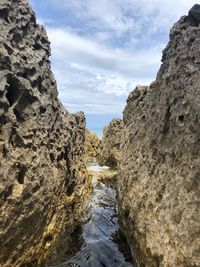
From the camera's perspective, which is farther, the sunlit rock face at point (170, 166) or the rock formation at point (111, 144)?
the rock formation at point (111, 144)

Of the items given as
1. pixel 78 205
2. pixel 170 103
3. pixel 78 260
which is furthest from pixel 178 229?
pixel 78 205

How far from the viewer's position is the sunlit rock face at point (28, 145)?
915 cm

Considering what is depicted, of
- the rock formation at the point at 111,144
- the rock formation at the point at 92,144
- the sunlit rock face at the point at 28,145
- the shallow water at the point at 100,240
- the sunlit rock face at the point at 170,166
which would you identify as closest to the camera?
the sunlit rock face at the point at 170,166

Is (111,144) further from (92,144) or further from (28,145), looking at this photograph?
(28,145)

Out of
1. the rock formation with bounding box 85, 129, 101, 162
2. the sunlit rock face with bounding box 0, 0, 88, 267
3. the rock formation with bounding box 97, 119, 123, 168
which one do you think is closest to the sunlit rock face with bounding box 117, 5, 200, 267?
the sunlit rock face with bounding box 0, 0, 88, 267

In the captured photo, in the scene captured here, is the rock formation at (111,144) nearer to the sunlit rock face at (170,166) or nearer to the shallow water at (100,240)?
the shallow water at (100,240)

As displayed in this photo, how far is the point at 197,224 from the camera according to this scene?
725 cm

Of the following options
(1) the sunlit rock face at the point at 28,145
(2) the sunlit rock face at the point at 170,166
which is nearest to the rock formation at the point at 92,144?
(2) the sunlit rock face at the point at 170,166

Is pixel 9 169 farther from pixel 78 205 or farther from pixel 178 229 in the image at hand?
pixel 78 205

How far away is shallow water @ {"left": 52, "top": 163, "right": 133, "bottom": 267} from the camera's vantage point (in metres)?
11.9

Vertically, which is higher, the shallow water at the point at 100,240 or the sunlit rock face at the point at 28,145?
the sunlit rock face at the point at 28,145

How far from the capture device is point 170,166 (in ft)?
30.0

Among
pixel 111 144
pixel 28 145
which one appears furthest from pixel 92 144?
pixel 28 145

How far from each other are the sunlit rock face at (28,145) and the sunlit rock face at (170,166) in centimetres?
230
